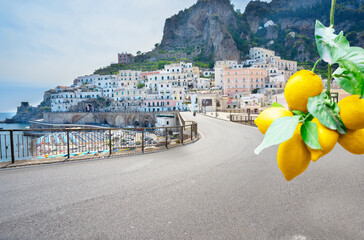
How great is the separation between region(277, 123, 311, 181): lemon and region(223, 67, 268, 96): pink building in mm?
44490

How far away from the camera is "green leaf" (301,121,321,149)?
0.54m

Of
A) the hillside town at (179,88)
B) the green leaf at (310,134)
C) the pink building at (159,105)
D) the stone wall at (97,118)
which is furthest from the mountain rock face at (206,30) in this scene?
the green leaf at (310,134)

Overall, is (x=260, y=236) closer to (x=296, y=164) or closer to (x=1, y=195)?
(x=296, y=164)

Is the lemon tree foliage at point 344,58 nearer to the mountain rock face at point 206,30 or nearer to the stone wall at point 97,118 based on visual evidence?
the stone wall at point 97,118

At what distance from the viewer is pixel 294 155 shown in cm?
62

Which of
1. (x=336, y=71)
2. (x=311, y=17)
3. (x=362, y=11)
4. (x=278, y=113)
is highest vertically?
(x=311, y=17)

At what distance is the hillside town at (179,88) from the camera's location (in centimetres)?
4278

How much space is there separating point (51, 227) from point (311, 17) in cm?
12104

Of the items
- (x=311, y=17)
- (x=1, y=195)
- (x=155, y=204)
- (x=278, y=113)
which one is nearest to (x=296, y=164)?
(x=278, y=113)

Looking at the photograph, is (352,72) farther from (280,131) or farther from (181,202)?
(181,202)

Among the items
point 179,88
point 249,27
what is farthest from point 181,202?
point 249,27

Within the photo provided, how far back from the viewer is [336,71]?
0.54 metres

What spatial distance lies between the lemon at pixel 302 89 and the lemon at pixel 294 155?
67 millimetres

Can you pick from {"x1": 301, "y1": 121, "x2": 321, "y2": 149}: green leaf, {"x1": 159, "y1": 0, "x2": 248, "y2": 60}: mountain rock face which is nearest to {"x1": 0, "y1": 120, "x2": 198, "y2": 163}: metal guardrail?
{"x1": 301, "y1": 121, "x2": 321, "y2": 149}: green leaf
